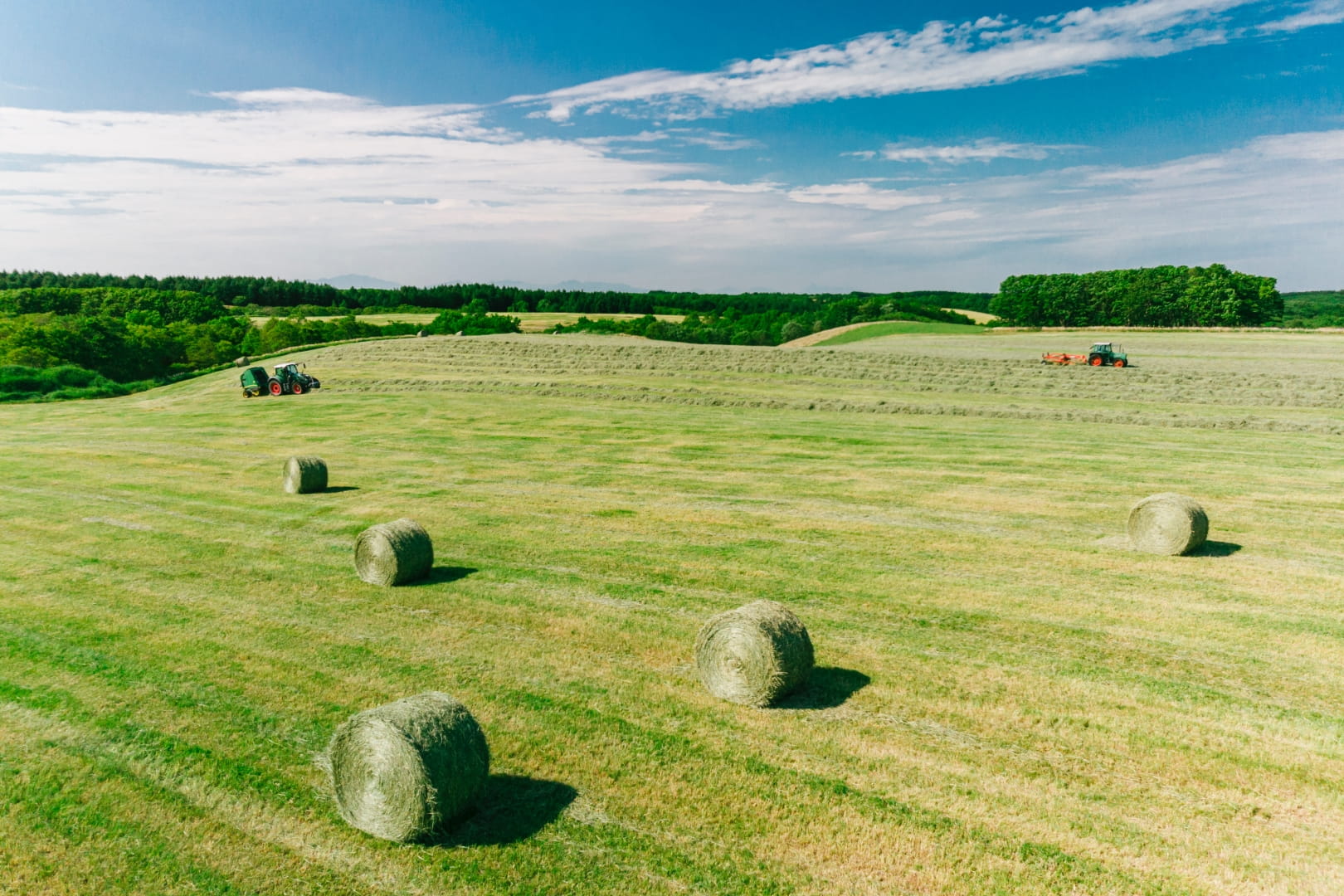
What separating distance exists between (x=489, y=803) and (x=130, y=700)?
562cm

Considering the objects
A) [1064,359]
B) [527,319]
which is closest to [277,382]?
[1064,359]

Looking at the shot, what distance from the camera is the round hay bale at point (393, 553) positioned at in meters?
14.1

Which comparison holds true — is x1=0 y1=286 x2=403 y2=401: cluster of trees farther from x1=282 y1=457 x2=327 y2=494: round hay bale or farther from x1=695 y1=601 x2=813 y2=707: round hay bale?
x1=695 y1=601 x2=813 y2=707: round hay bale

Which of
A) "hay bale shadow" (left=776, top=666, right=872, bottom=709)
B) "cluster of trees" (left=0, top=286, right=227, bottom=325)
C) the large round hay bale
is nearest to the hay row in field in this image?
"hay bale shadow" (left=776, top=666, right=872, bottom=709)

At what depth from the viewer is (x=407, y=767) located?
287 inches

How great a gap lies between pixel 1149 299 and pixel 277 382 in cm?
11007

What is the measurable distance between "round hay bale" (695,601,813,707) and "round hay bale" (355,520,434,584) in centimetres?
648

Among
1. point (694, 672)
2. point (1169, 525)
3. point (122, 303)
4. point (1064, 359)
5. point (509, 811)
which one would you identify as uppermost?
point (122, 303)

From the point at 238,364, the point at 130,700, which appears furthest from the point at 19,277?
the point at 130,700

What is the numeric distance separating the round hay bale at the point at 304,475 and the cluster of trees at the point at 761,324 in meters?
66.3

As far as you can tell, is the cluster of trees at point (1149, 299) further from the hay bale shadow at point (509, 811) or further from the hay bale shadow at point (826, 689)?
the hay bale shadow at point (509, 811)

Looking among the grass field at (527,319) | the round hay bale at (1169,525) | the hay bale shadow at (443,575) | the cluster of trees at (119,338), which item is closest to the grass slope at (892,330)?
the grass field at (527,319)

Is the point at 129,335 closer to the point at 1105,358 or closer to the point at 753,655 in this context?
the point at 1105,358

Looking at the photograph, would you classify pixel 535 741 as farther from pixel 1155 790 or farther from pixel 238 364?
pixel 238 364
